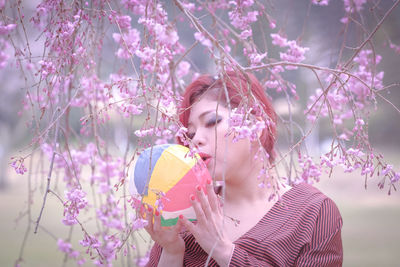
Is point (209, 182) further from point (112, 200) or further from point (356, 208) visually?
point (356, 208)

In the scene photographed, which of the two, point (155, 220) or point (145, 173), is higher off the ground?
→ point (145, 173)

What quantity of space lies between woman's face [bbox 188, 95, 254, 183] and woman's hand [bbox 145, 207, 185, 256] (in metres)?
0.21

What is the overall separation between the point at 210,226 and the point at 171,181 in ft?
0.57

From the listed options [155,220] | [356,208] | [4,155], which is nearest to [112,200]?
[155,220]

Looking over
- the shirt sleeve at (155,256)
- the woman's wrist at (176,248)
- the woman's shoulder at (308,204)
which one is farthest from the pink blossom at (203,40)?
the shirt sleeve at (155,256)

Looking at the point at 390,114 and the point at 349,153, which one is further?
the point at 390,114

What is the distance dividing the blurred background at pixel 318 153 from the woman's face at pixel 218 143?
174cm

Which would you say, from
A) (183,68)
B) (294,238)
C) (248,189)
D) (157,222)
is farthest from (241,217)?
(183,68)

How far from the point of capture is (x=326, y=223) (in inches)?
60.3

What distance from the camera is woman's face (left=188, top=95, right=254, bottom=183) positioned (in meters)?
1.54

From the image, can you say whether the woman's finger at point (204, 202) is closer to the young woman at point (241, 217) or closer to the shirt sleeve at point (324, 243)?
the young woman at point (241, 217)

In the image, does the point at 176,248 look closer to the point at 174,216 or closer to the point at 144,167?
the point at 174,216

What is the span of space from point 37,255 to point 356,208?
512 centimetres

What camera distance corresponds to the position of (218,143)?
154 centimetres
